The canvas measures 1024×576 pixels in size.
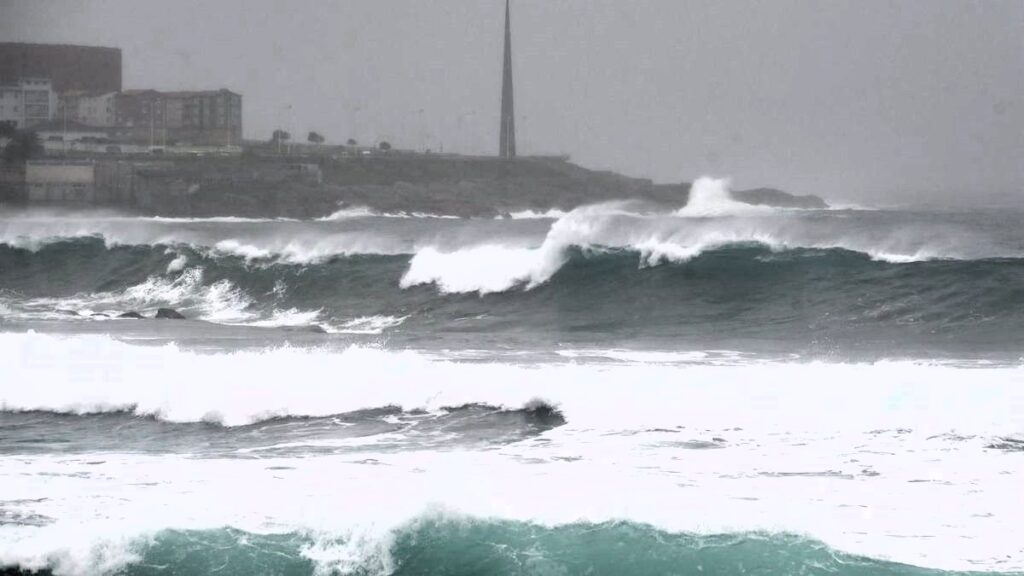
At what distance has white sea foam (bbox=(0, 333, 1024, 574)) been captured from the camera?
319 inches

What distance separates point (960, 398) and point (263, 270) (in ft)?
68.2

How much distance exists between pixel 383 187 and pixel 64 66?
978 inches

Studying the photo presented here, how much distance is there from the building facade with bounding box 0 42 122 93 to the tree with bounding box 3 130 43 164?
8224mm

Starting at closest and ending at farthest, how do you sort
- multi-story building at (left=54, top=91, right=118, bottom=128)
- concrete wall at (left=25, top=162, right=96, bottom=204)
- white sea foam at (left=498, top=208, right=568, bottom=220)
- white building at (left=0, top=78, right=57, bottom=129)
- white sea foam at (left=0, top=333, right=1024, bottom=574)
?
1. white sea foam at (left=0, top=333, right=1024, bottom=574)
2. concrete wall at (left=25, top=162, right=96, bottom=204)
3. white sea foam at (left=498, top=208, right=568, bottom=220)
4. white building at (left=0, top=78, right=57, bottom=129)
5. multi-story building at (left=54, top=91, right=118, bottom=128)

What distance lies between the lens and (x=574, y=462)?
10.0m

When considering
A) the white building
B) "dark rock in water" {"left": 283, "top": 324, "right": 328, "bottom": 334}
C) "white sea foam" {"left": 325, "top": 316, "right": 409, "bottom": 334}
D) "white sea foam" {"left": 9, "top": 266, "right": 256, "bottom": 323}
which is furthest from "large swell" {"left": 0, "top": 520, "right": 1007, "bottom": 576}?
the white building

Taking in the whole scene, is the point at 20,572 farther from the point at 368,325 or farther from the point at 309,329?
the point at 368,325

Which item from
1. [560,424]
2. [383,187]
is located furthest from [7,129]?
[560,424]

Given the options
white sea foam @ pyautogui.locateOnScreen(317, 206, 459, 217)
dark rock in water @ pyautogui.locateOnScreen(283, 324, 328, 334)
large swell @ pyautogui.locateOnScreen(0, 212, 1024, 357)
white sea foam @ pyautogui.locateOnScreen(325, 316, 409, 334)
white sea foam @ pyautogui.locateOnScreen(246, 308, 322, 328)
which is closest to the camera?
large swell @ pyautogui.locateOnScreen(0, 212, 1024, 357)

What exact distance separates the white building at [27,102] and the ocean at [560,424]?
189 feet

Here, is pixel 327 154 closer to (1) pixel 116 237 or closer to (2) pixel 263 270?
(1) pixel 116 237

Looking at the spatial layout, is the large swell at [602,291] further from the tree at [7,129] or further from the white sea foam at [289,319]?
the tree at [7,129]

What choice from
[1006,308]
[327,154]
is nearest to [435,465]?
[1006,308]

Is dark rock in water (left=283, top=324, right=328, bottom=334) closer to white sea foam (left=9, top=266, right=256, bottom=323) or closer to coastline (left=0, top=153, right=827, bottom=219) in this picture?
white sea foam (left=9, top=266, right=256, bottom=323)
